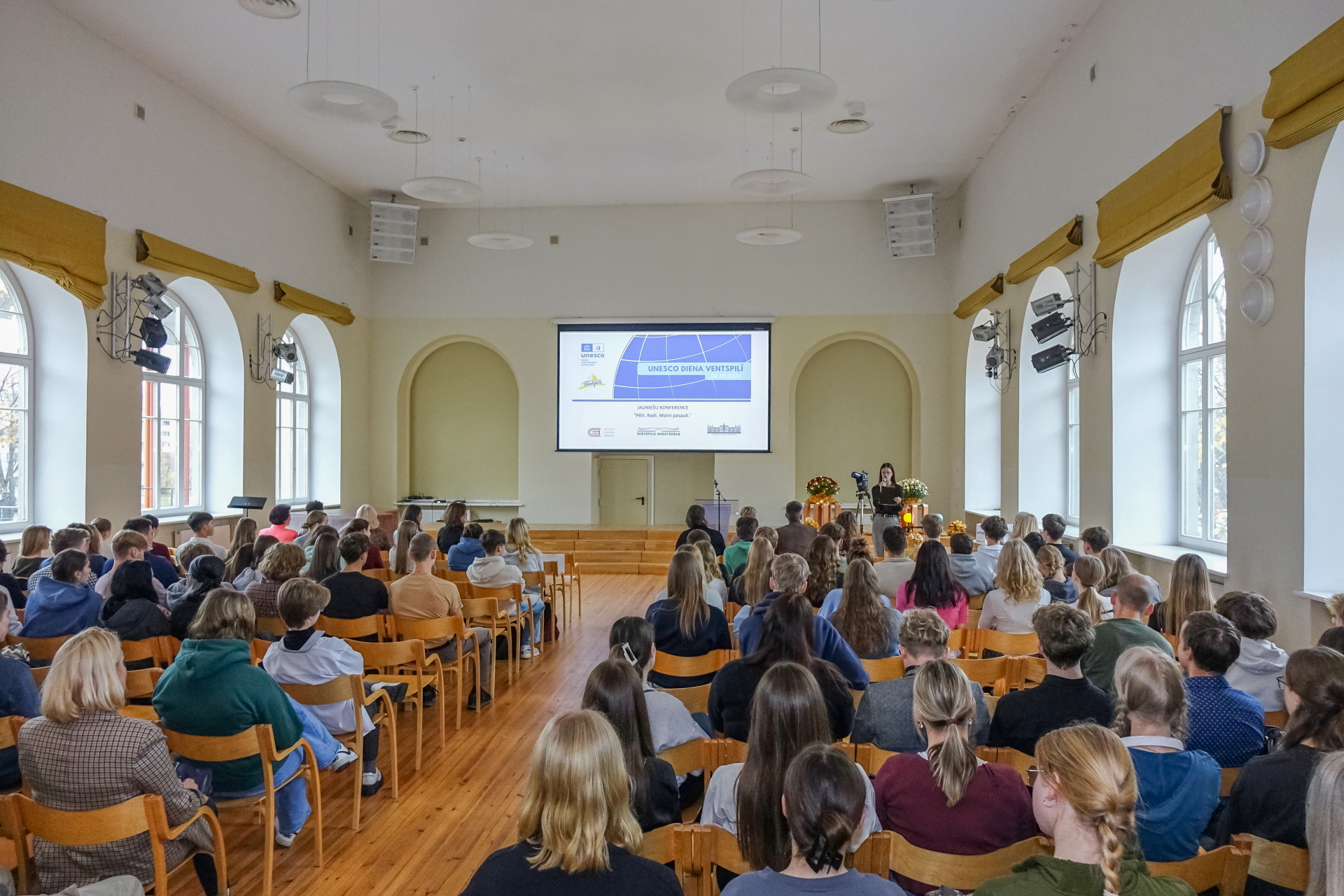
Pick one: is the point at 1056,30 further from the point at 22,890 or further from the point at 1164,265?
the point at 22,890

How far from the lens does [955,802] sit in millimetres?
2295

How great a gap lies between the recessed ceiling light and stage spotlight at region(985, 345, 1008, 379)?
8.08 meters

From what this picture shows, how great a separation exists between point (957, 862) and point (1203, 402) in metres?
6.43

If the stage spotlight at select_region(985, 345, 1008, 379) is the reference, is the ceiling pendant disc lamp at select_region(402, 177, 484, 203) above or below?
above

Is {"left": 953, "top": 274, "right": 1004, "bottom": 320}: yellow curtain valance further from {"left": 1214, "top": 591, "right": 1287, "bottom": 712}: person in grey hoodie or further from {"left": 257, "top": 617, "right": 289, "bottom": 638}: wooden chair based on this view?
{"left": 257, "top": 617, "right": 289, "bottom": 638}: wooden chair

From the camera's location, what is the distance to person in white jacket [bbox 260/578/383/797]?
407 cm

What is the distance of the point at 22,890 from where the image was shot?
106 inches

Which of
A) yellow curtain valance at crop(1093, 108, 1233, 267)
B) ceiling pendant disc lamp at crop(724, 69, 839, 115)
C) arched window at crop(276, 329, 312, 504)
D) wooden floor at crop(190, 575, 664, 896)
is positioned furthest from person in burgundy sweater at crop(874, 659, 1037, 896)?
arched window at crop(276, 329, 312, 504)

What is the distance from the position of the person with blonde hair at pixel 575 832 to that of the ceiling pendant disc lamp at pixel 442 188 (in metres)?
8.15

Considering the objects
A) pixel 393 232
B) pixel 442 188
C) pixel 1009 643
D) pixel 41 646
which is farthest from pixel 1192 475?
pixel 393 232

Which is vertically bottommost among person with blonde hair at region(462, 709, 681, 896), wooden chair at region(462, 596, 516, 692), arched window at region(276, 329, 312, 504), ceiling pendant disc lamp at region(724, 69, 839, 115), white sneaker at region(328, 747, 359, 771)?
white sneaker at region(328, 747, 359, 771)

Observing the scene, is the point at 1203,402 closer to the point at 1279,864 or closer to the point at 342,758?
the point at 1279,864

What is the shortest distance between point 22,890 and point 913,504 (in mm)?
9666

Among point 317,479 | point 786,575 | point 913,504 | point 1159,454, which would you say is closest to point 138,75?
point 317,479
